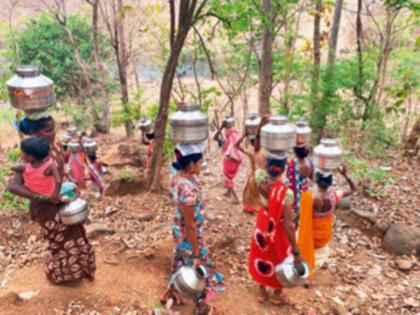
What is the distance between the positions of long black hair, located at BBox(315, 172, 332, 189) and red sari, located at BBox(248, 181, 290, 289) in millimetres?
828

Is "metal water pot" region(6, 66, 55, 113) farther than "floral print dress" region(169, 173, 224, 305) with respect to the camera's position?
Yes

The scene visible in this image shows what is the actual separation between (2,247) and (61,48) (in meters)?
11.7

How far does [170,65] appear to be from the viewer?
5.50 m

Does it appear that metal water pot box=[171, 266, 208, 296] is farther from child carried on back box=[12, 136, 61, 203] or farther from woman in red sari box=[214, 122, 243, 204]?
woman in red sari box=[214, 122, 243, 204]

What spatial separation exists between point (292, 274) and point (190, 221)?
1.11 meters

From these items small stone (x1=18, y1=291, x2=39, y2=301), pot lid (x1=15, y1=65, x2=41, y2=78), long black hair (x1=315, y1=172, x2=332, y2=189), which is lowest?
small stone (x1=18, y1=291, x2=39, y2=301)

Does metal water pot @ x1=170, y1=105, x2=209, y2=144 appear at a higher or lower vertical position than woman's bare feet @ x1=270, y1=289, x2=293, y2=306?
higher

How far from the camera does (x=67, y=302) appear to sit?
3289 millimetres

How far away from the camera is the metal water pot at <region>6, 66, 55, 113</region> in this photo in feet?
10.8

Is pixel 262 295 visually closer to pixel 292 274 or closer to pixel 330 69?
pixel 292 274

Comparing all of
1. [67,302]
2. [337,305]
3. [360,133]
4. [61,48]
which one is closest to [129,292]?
[67,302]

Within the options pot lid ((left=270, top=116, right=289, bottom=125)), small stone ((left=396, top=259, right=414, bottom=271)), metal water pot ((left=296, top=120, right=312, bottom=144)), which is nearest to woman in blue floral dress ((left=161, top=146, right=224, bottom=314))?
pot lid ((left=270, top=116, right=289, bottom=125))

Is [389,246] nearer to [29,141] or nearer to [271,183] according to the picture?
[271,183]

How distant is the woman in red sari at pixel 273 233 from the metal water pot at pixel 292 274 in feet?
0.23
